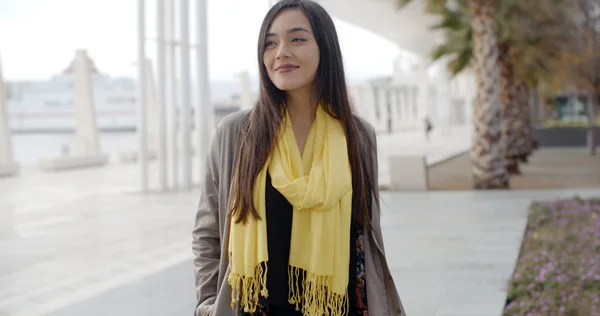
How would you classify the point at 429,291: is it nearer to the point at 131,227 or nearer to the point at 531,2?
the point at 131,227

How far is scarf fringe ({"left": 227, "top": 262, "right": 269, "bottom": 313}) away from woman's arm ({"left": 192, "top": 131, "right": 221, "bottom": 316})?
0.38ft

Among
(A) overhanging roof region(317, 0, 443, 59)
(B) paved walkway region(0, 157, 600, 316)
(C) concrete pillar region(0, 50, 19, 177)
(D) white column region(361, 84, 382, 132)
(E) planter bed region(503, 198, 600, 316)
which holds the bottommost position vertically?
(B) paved walkway region(0, 157, 600, 316)

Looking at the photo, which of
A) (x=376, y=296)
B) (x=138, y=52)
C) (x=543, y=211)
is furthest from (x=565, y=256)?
(x=138, y=52)

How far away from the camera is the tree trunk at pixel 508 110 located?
17.8 metres

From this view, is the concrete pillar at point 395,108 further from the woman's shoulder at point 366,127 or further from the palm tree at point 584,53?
the woman's shoulder at point 366,127

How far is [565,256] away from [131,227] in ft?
18.1

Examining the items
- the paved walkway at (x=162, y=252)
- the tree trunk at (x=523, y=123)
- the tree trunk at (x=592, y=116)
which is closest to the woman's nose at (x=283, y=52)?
the paved walkway at (x=162, y=252)

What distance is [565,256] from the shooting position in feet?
21.7

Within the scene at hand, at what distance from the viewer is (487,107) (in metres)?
14.3

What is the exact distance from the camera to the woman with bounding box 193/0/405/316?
190cm

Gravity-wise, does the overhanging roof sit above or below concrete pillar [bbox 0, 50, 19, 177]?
above

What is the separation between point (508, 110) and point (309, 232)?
1777 centimetres

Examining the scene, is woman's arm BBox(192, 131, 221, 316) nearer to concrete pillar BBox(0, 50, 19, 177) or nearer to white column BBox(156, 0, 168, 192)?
white column BBox(156, 0, 168, 192)

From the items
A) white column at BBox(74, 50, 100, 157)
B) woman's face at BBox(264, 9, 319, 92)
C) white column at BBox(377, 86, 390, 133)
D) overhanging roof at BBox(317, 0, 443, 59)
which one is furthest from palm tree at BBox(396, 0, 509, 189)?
white column at BBox(377, 86, 390, 133)
